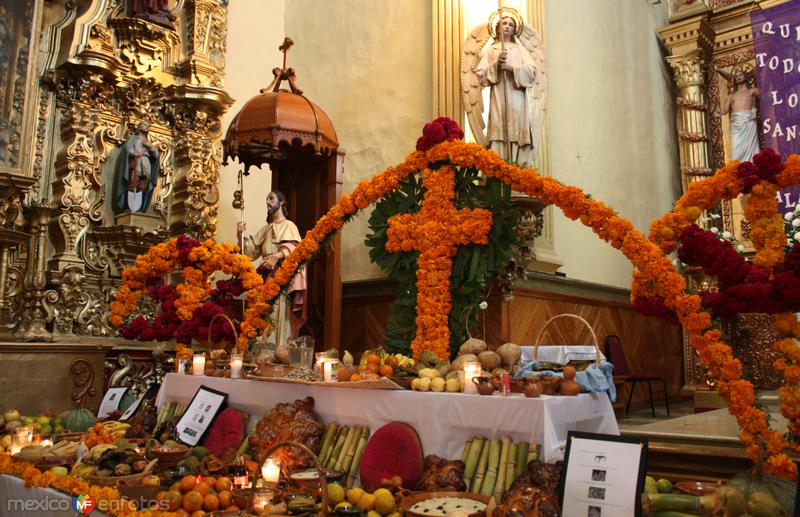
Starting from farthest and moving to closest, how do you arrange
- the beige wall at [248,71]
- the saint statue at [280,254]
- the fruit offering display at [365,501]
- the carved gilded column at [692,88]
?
the carved gilded column at [692,88]
the beige wall at [248,71]
the saint statue at [280,254]
the fruit offering display at [365,501]

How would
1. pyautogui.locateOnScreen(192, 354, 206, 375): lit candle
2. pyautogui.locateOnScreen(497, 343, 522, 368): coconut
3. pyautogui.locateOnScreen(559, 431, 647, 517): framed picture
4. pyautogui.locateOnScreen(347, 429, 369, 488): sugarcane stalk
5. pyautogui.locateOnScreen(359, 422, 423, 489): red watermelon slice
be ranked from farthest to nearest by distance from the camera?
pyautogui.locateOnScreen(192, 354, 206, 375): lit candle < pyautogui.locateOnScreen(497, 343, 522, 368): coconut < pyautogui.locateOnScreen(347, 429, 369, 488): sugarcane stalk < pyautogui.locateOnScreen(359, 422, 423, 489): red watermelon slice < pyautogui.locateOnScreen(559, 431, 647, 517): framed picture

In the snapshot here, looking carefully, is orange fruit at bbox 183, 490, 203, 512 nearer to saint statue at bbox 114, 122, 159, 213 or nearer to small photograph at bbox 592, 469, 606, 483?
small photograph at bbox 592, 469, 606, 483

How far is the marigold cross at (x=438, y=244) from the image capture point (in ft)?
16.1

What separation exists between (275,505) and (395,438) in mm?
713

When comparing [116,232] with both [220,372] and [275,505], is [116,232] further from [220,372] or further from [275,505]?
[275,505]

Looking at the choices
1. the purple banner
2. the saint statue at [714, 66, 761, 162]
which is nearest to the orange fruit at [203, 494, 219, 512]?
the purple banner

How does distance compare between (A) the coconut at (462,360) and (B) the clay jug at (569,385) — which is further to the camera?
(A) the coconut at (462,360)

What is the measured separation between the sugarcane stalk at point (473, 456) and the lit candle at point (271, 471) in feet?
3.10

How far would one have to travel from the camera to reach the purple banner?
368 inches

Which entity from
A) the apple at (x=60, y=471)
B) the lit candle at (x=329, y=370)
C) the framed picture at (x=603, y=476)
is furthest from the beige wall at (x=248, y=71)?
the framed picture at (x=603, y=476)

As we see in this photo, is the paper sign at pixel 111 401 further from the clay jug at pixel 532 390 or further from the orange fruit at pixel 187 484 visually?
the clay jug at pixel 532 390

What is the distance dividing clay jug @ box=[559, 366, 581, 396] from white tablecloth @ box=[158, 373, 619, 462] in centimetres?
4

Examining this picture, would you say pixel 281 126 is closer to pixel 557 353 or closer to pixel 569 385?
pixel 557 353

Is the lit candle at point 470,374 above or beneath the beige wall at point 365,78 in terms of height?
beneath
